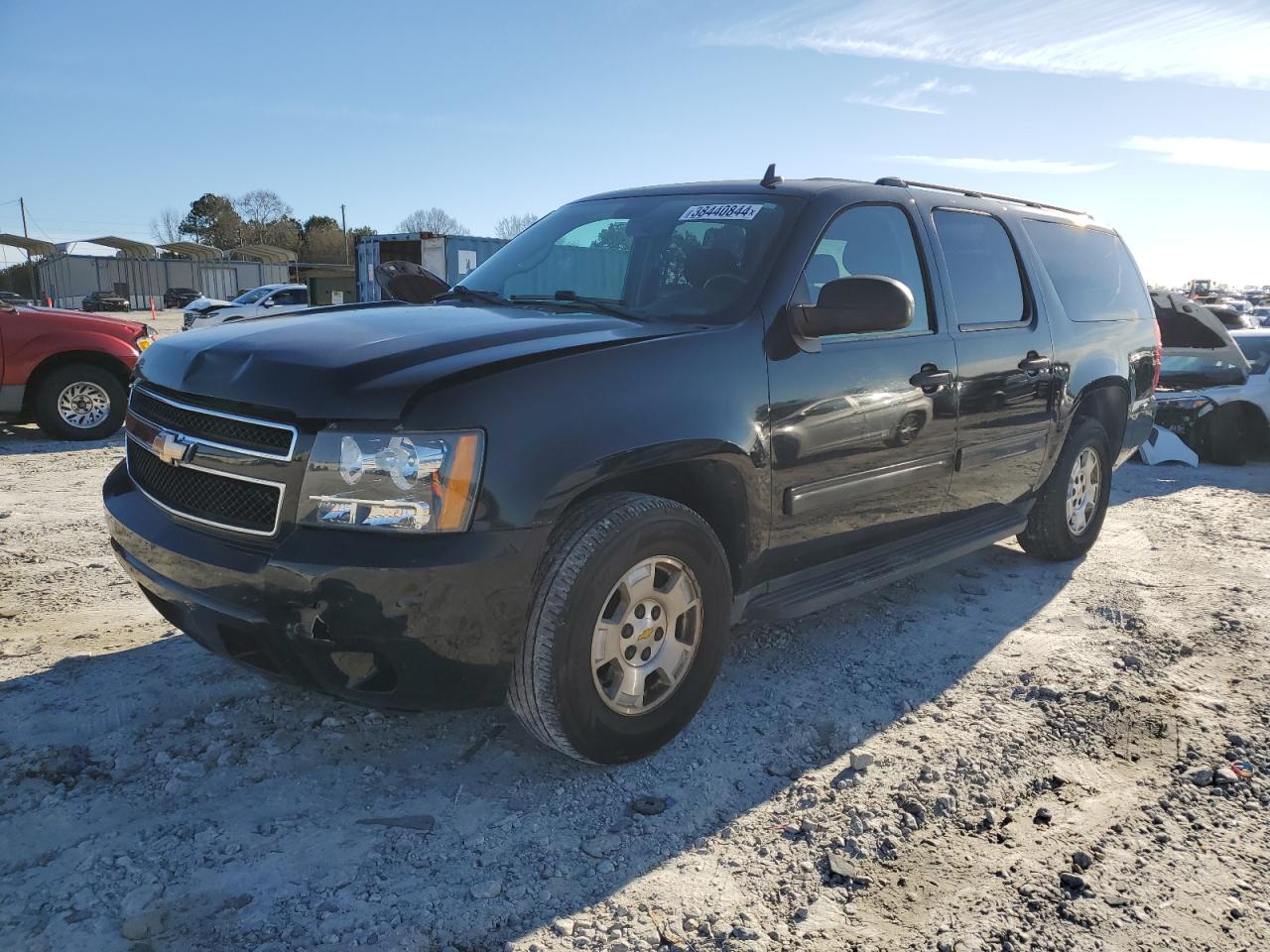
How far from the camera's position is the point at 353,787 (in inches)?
112

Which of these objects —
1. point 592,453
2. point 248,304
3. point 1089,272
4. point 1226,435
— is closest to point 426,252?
point 248,304

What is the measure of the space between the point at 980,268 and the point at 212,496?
137 inches

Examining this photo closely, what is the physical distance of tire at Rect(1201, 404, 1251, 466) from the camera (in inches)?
380

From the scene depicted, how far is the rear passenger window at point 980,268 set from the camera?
4.22m

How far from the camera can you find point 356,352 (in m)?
2.69

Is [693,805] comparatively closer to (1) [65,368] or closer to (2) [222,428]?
(2) [222,428]

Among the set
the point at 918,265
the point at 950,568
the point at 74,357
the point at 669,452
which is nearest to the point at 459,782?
the point at 669,452

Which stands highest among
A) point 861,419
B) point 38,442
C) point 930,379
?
point 930,379

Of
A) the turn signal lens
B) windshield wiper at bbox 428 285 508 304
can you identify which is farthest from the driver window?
the turn signal lens

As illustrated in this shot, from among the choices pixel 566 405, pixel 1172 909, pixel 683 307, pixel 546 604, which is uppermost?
pixel 683 307

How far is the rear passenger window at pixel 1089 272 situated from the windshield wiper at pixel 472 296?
288 cm

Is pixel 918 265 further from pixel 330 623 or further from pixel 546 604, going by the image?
pixel 330 623

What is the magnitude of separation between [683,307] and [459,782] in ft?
5.80

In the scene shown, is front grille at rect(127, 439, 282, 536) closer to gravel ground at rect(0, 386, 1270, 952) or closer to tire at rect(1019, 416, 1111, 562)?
gravel ground at rect(0, 386, 1270, 952)
